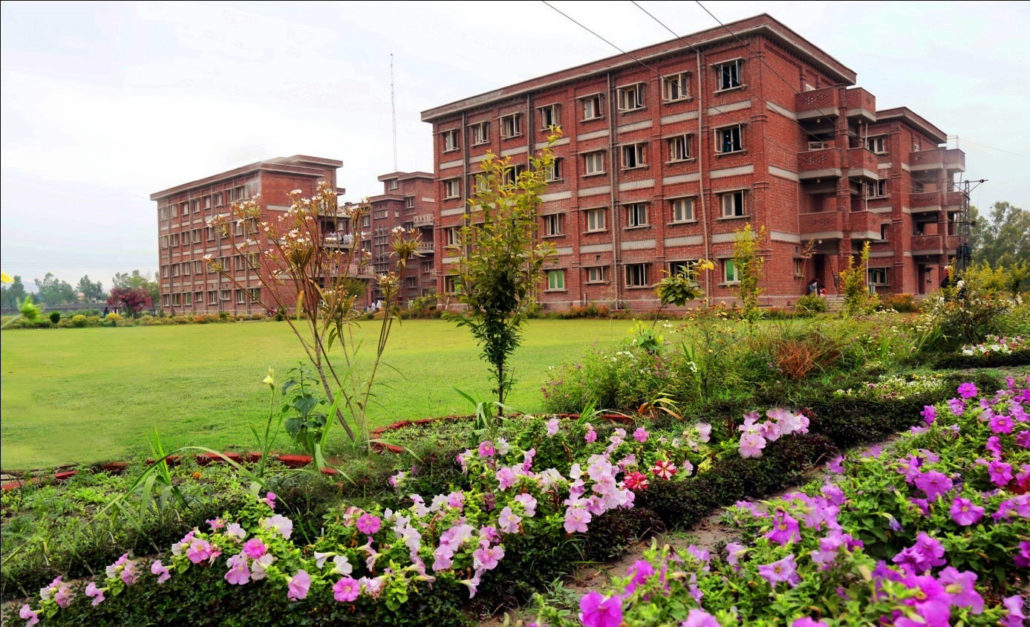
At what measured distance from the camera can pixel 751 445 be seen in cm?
309

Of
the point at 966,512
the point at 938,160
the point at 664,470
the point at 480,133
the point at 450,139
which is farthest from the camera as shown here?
→ the point at 450,139

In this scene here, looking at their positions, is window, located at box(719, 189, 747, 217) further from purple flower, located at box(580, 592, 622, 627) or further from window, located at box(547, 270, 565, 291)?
purple flower, located at box(580, 592, 622, 627)

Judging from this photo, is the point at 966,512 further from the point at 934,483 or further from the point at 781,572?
the point at 781,572

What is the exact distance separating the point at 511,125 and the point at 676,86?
5819 millimetres

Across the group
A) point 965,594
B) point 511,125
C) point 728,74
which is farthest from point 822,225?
point 965,594

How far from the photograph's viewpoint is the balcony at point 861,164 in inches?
670

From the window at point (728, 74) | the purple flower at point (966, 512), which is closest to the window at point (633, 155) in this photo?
the window at point (728, 74)

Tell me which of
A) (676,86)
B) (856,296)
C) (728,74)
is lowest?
(856,296)

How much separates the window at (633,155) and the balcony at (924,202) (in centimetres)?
586

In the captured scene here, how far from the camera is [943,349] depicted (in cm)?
748

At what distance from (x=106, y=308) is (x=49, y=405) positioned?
1401mm

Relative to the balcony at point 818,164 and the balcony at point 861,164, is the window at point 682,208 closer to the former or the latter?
the balcony at point 818,164

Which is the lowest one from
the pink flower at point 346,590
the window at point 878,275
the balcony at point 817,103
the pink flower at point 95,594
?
the pink flower at point 95,594

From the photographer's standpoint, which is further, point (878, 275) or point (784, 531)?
point (878, 275)
